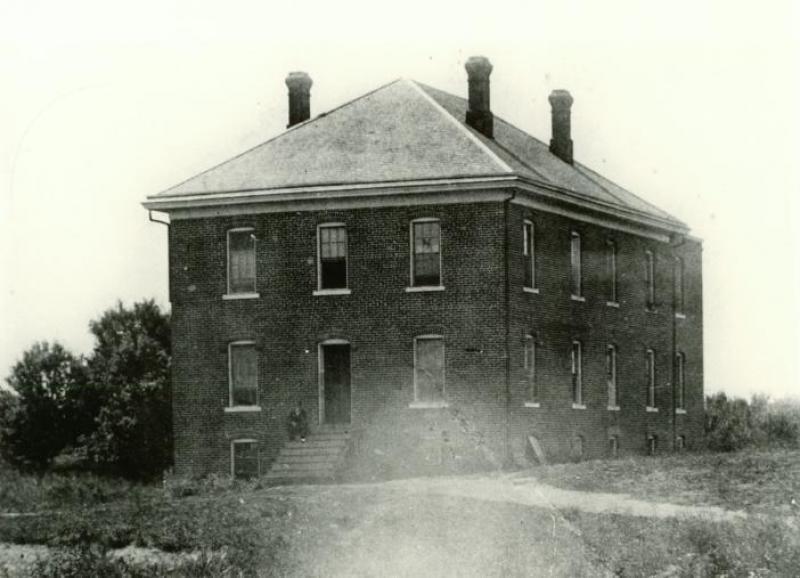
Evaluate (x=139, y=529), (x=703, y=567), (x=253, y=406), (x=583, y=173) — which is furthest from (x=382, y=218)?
(x=703, y=567)

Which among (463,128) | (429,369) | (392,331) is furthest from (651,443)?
(463,128)

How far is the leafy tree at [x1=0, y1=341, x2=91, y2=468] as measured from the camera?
51094 mm

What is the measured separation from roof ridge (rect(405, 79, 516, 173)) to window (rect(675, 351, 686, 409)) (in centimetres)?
1164

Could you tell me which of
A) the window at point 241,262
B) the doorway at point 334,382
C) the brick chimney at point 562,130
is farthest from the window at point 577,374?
the window at point 241,262

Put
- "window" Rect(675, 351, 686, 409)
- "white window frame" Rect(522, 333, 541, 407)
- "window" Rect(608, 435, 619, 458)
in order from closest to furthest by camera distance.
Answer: "white window frame" Rect(522, 333, 541, 407), "window" Rect(608, 435, 619, 458), "window" Rect(675, 351, 686, 409)

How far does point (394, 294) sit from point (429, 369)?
1.98 m

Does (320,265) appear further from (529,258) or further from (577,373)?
(577,373)

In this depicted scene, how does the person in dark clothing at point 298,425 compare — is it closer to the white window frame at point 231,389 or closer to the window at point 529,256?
the white window frame at point 231,389

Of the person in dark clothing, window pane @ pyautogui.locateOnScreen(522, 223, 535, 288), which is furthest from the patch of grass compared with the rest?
the person in dark clothing

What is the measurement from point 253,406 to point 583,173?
12.7 m

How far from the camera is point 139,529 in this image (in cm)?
2258

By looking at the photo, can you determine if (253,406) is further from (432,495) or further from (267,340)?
(432,495)

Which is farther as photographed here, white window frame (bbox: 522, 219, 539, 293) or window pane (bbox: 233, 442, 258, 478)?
window pane (bbox: 233, 442, 258, 478)

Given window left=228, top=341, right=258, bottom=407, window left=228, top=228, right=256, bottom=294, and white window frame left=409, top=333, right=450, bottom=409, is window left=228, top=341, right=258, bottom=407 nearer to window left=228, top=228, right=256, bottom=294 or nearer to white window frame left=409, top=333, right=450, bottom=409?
window left=228, top=228, right=256, bottom=294
